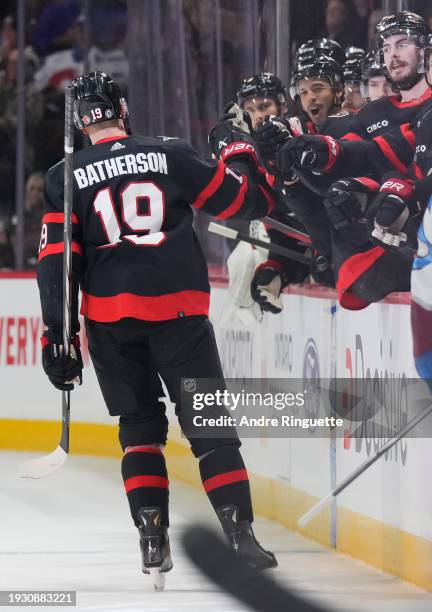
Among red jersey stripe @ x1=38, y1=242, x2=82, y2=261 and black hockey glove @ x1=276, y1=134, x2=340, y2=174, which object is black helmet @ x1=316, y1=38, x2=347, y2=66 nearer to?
black hockey glove @ x1=276, y1=134, x2=340, y2=174

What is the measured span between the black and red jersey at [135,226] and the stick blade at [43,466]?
350 mm

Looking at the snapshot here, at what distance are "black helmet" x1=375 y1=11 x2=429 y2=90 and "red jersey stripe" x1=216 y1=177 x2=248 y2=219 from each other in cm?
45

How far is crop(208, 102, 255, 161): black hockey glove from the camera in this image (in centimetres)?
361

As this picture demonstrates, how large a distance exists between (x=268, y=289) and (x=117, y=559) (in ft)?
3.37

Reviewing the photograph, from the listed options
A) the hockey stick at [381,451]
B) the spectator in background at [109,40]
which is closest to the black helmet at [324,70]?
the hockey stick at [381,451]

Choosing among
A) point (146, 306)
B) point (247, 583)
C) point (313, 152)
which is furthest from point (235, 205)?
point (247, 583)

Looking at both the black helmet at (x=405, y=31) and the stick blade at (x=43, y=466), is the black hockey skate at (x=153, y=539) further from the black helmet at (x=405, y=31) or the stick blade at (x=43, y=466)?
the black helmet at (x=405, y=31)

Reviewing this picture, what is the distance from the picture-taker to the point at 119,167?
334cm

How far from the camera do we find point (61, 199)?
133 inches

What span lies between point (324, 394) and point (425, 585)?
2.86ft

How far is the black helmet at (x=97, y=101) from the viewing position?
11.2 feet

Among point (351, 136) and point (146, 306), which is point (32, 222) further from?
point (146, 306)

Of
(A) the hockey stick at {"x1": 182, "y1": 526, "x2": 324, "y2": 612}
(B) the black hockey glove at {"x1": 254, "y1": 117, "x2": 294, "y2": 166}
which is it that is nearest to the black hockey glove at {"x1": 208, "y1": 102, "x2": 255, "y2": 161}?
(B) the black hockey glove at {"x1": 254, "y1": 117, "x2": 294, "y2": 166}

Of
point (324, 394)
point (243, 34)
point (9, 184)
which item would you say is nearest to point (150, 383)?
point (324, 394)
